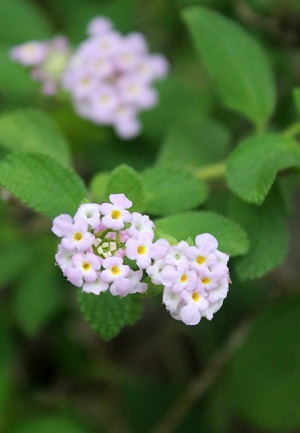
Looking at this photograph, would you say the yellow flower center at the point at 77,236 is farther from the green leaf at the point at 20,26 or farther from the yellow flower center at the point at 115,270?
the green leaf at the point at 20,26

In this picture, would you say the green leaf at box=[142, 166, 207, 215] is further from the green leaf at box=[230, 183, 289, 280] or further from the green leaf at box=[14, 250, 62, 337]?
the green leaf at box=[14, 250, 62, 337]

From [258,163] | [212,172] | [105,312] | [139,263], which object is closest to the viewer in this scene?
[139,263]

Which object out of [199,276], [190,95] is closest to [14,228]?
[190,95]

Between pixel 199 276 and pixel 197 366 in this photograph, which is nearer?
pixel 199 276

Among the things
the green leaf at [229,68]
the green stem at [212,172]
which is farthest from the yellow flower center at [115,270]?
the green leaf at [229,68]

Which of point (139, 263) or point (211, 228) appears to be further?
point (211, 228)

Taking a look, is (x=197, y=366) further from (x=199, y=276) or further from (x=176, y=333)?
(x=199, y=276)

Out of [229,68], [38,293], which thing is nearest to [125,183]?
[229,68]

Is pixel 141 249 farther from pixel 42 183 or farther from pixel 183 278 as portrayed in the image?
pixel 42 183
